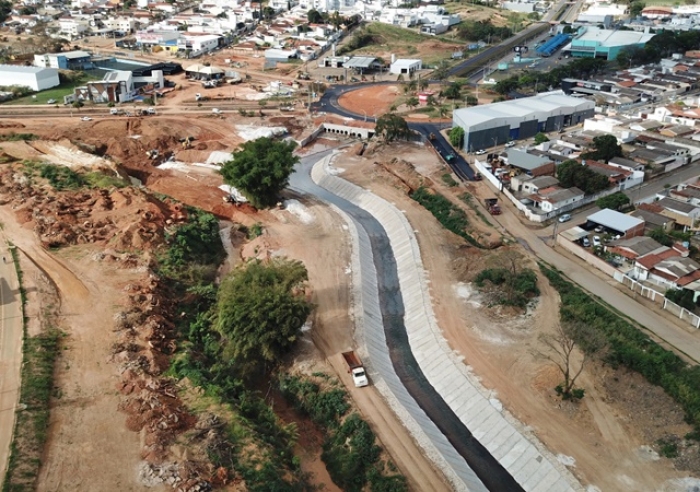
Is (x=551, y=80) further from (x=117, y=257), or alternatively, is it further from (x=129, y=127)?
(x=117, y=257)

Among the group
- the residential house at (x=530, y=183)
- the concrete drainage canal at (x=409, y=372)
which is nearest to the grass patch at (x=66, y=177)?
the concrete drainage canal at (x=409, y=372)

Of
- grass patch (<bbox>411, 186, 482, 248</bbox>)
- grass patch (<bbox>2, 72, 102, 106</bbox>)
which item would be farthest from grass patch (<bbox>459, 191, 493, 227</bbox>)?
grass patch (<bbox>2, 72, 102, 106</bbox>)

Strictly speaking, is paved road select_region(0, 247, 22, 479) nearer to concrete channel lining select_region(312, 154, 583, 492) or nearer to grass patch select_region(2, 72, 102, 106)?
concrete channel lining select_region(312, 154, 583, 492)

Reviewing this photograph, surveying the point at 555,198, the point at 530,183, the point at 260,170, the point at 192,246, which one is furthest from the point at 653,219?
the point at 192,246

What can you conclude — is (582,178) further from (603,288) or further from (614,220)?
(603,288)

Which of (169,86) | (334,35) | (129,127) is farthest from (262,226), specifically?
(334,35)

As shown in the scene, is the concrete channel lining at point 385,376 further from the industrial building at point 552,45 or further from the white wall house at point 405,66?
the industrial building at point 552,45

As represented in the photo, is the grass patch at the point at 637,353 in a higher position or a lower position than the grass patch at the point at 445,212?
lower
